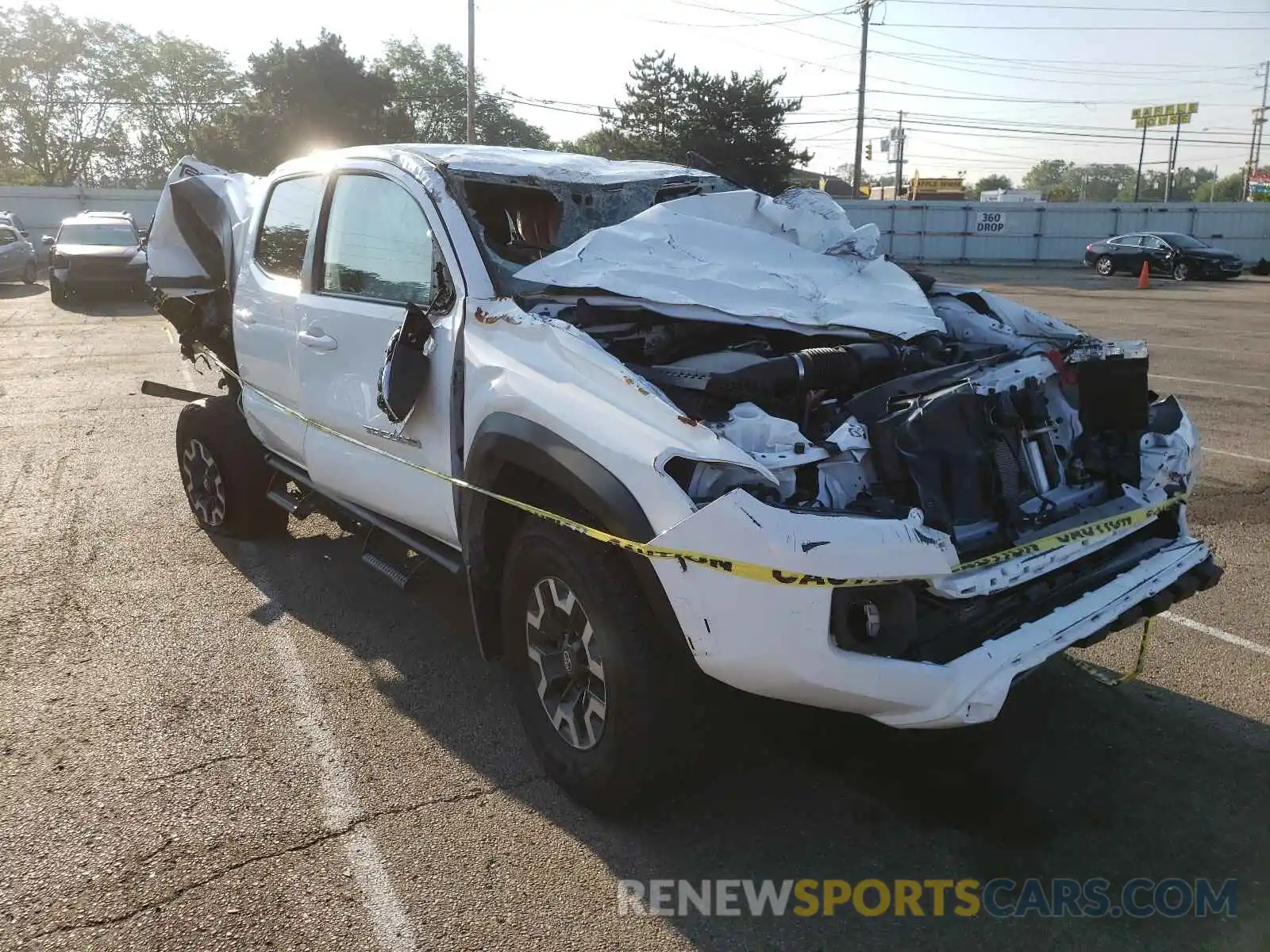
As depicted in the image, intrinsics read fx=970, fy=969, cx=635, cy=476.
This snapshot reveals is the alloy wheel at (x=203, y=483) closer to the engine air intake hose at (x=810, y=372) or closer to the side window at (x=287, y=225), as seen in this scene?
the side window at (x=287, y=225)

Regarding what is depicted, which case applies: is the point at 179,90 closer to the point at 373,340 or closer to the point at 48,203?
the point at 48,203

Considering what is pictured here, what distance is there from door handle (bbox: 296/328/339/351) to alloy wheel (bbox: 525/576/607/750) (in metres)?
1.71

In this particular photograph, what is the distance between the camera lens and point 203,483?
5.82 m

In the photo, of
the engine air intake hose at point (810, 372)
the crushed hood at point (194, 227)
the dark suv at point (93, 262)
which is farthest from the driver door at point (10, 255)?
the engine air intake hose at point (810, 372)

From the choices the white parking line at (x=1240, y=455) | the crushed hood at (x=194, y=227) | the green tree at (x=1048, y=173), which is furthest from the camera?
the green tree at (x=1048, y=173)

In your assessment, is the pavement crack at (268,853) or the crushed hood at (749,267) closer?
the pavement crack at (268,853)

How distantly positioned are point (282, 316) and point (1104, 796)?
4021mm

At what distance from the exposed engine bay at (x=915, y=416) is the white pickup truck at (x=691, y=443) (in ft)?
0.04

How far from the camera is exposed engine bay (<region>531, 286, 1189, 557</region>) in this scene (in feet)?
8.96

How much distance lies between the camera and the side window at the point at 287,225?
462cm

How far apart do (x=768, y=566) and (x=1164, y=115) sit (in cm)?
8968

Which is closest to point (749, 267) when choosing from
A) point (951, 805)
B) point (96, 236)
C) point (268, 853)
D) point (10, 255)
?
point (951, 805)

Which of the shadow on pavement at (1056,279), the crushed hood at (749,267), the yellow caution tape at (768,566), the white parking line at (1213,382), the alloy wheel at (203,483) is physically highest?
the crushed hood at (749,267)

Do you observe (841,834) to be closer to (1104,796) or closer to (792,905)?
(792,905)
